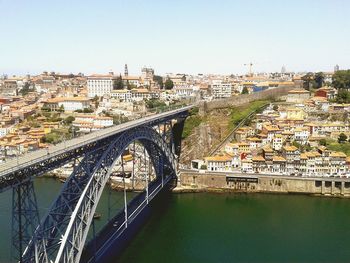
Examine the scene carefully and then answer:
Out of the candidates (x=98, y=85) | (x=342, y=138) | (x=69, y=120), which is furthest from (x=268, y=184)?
(x=98, y=85)

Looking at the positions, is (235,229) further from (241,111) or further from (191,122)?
(241,111)

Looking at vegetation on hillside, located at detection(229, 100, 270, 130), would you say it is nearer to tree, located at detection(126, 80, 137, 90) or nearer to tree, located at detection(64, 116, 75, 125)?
tree, located at detection(64, 116, 75, 125)

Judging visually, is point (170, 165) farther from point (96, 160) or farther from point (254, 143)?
point (96, 160)

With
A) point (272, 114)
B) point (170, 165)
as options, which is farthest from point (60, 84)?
point (170, 165)

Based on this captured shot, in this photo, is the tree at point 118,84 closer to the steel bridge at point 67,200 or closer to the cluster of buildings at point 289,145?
the cluster of buildings at point 289,145

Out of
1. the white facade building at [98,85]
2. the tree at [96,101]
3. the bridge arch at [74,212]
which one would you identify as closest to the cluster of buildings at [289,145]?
the bridge arch at [74,212]
